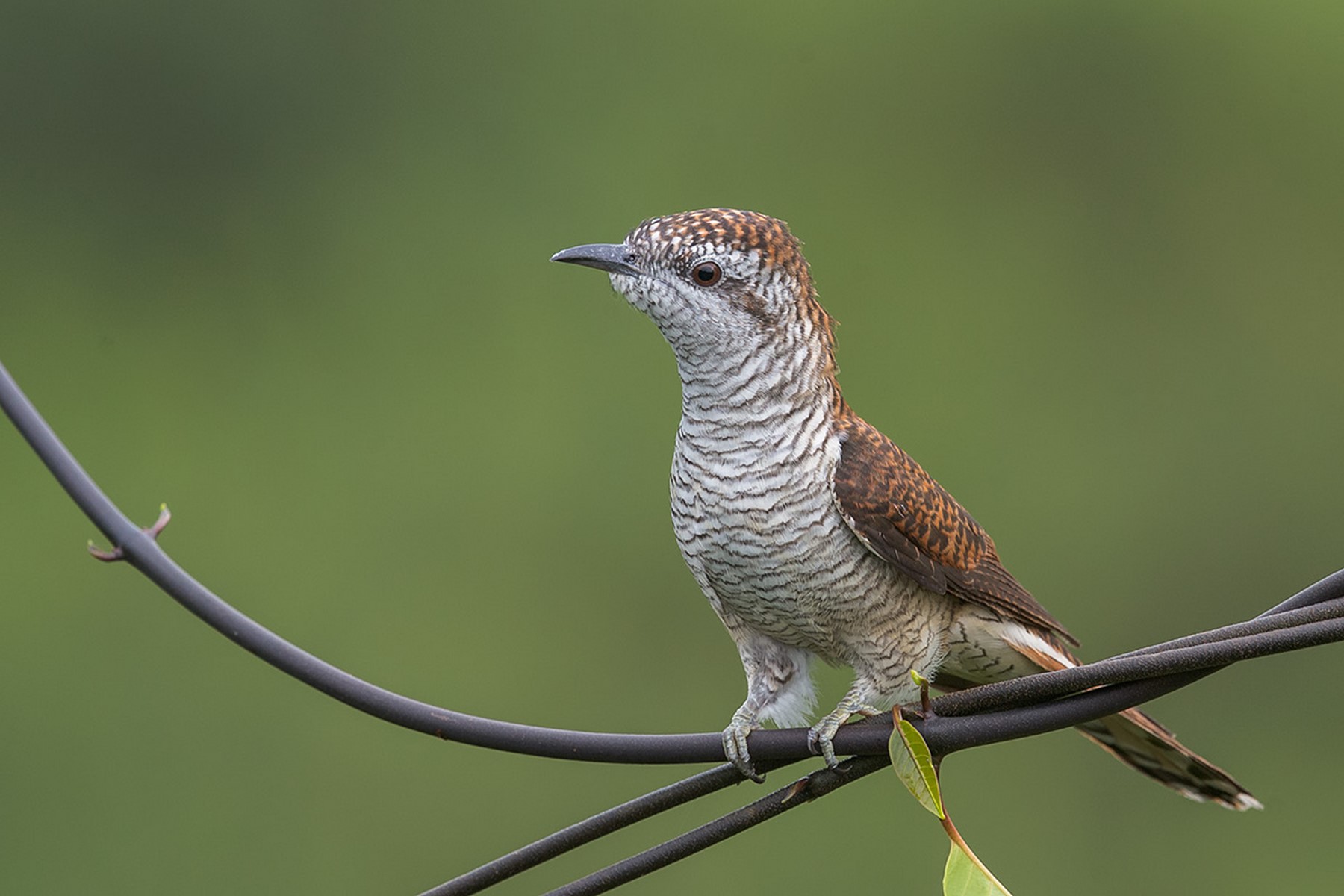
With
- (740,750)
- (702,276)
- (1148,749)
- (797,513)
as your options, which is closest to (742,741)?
(740,750)

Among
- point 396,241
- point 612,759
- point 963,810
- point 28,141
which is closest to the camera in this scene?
point 612,759

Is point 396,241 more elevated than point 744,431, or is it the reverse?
point 396,241

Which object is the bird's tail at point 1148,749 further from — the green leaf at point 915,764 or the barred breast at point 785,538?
the green leaf at point 915,764

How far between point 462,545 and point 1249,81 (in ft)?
9.62

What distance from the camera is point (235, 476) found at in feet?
15.8

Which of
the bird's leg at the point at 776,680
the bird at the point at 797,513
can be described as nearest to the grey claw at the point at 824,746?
the bird at the point at 797,513

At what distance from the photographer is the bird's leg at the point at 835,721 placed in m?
1.78

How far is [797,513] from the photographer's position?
6.61ft

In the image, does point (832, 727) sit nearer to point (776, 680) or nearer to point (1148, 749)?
point (776, 680)

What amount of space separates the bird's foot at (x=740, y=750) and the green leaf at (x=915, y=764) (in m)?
0.15

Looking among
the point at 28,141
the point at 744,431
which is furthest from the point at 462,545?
the point at 744,431

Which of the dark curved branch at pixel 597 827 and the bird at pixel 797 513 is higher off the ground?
the bird at pixel 797 513

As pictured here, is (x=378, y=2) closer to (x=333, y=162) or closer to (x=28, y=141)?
(x=333, y=162)

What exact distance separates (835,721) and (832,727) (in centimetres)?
3
